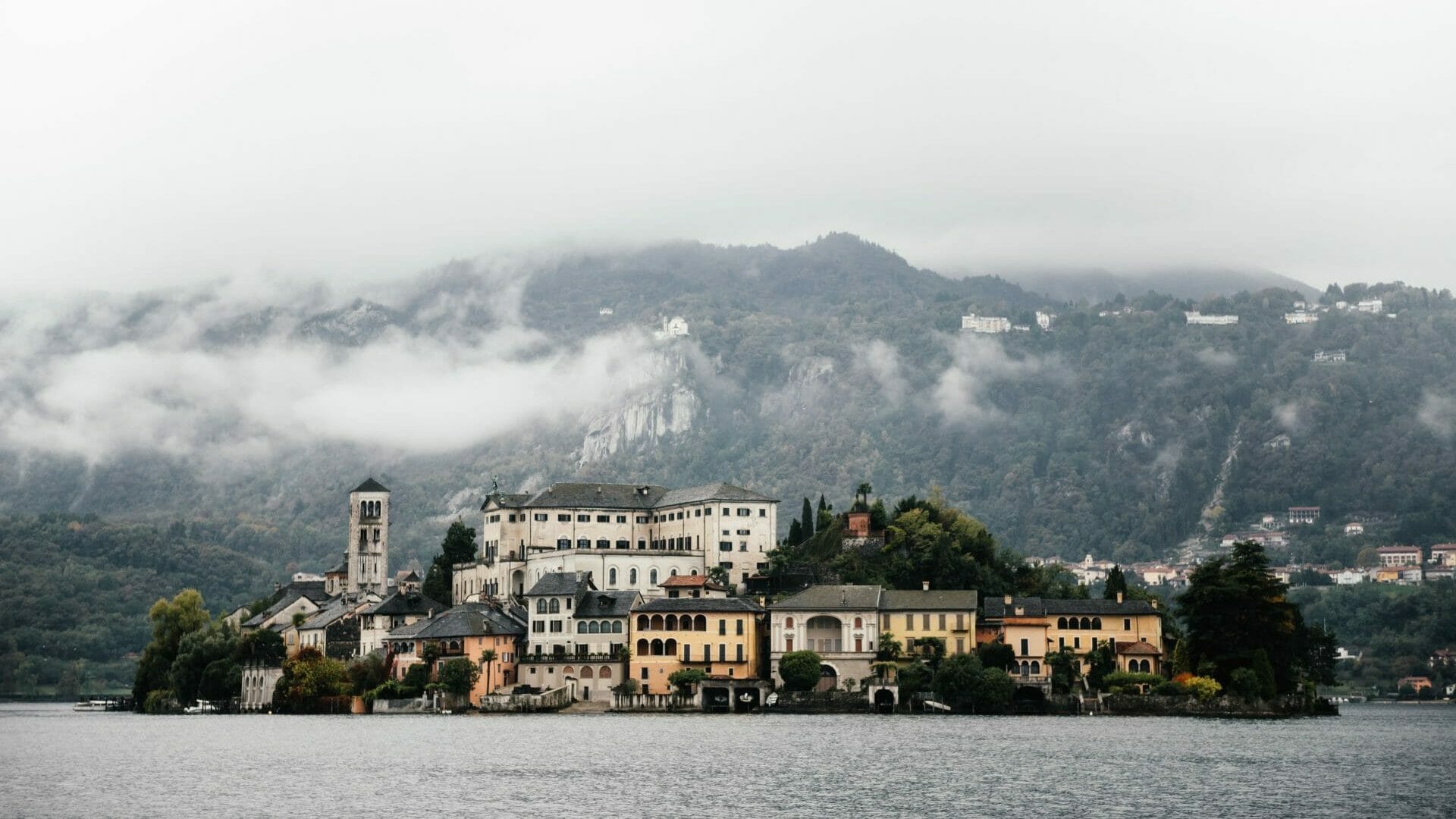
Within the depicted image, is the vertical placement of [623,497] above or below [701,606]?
above

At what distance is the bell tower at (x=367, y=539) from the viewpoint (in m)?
184

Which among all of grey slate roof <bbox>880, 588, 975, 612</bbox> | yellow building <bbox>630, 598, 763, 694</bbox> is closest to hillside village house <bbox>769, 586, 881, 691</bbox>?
grey slate roof <bbox>880, 588, 975, 612</bbox>

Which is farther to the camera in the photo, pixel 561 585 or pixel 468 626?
pixel 561 585

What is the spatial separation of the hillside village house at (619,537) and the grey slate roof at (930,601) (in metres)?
21.5

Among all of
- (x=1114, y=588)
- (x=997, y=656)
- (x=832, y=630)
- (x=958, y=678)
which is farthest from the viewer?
(x=1114, y=588)

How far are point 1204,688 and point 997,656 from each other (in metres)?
13.6

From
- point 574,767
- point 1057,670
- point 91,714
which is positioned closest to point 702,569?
point 1057,670

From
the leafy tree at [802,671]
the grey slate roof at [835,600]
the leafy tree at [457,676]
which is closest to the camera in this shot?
the leafy tree at [802,671]

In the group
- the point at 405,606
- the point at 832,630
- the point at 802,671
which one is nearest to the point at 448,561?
the point at 405,606

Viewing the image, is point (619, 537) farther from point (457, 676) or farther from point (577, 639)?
point (457, 676)

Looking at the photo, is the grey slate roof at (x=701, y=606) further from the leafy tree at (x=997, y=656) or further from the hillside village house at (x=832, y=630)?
the leafy tree at (x=997, y=656)

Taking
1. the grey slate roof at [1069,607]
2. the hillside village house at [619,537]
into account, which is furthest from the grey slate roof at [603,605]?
the grey slate roof at [1069,607]

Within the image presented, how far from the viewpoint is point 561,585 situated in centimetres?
14162

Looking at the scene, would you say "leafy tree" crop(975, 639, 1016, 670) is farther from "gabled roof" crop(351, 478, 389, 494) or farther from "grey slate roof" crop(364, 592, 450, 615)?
"gabled roof" crop(351, 478, 389, 494)
